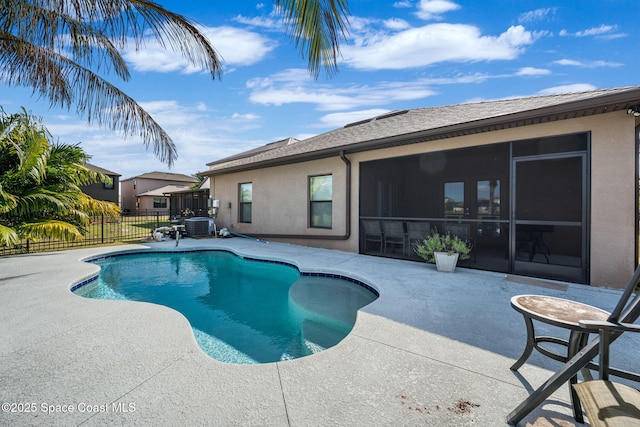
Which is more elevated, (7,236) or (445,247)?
(7,236)

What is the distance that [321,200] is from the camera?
378 inches

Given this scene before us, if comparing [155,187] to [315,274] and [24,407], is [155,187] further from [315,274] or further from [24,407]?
[24,407]

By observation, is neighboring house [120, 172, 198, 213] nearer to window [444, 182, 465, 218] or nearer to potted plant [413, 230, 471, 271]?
window [444, 182, 465, 218]

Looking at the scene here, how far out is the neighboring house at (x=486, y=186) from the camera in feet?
15.9

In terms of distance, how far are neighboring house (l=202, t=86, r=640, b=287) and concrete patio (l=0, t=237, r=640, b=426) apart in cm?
185

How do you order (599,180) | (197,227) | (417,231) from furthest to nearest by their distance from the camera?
(197,227) < (417,231) < (599,180)

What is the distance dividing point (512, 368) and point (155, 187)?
39.8 m

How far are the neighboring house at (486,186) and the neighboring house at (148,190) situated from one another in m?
22.6

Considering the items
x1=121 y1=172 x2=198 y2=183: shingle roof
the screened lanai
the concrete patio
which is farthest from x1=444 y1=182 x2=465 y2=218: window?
x1=121 y1=172 x2=198 y2=183: shingle roof

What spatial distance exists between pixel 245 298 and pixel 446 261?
4362 millimetres

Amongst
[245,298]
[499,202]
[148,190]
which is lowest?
[245,298]

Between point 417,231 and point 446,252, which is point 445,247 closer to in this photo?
point 446,252

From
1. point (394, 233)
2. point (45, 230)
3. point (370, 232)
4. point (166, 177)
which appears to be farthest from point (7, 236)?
point (166, 177)

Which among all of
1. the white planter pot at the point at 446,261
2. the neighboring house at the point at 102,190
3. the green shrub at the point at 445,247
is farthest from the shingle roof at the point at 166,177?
the white planter pot at the point at 446,261
